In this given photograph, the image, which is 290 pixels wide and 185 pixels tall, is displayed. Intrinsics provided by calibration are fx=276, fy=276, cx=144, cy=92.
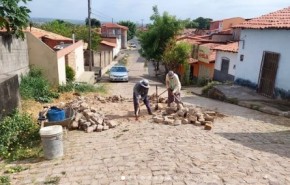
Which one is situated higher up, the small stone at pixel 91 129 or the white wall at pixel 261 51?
the white wall at pixel 261 51

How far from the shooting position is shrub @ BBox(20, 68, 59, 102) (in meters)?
12.1

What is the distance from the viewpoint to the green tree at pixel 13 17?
1055 centimetres

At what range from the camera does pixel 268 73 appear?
12.5 m

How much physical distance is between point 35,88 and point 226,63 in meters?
14.0

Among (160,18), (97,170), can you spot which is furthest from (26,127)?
(160,18)

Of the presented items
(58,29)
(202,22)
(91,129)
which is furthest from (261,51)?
(202,22)

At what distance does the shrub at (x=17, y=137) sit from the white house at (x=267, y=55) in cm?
975

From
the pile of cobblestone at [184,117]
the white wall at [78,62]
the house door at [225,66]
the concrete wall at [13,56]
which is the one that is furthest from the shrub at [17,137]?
the house door at [225,66]

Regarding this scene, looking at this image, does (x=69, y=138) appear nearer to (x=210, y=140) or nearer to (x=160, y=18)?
(x=210, y=140)

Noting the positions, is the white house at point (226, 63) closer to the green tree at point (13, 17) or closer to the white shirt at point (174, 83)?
the white shirt at point (174, 83)

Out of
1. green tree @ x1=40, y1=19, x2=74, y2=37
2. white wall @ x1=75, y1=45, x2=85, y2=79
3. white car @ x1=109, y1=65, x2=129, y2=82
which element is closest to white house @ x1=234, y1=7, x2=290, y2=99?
white car @ x1=109, y1=65, x2=129, y2=82

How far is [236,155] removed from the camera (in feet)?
19.8

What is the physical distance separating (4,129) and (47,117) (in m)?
1.18

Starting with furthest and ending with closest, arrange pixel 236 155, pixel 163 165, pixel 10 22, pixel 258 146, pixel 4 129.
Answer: pixel 10 22 → pixel 4 129 → pixel 258 146 → pixel 236 155 → pixel 163 165
